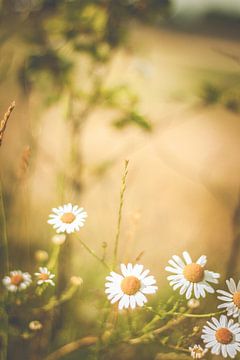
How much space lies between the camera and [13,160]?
173 centimetres

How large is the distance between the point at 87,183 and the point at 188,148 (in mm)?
961

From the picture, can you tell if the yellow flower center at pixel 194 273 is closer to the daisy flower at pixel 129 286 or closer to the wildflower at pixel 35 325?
the daisy flower at pixel 129 286

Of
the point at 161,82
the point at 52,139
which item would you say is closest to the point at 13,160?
the point at 52,139

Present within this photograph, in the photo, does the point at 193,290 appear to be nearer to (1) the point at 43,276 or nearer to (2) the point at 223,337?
(2) the point at 223,337

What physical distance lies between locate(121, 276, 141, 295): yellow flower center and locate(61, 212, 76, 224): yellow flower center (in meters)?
0.15

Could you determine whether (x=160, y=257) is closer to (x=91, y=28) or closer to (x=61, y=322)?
(x=61, y=322)

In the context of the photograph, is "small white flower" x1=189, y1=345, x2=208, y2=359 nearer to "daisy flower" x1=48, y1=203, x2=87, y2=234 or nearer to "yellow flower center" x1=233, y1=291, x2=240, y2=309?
"yellow flower center" x1=233, y1=291, x2=240, y2=309

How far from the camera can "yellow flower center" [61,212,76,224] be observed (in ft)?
2.32

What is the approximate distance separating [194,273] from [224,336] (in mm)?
107

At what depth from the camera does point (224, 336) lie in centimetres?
60

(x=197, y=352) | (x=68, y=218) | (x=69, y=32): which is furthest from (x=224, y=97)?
(x=197, y=352)

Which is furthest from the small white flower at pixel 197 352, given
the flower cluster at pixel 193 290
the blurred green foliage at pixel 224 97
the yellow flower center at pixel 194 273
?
the blurred green foliage at pixel 224 97

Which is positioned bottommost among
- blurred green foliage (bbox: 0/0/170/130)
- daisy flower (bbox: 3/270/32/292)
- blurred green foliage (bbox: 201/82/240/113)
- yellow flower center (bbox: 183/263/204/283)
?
yellow flower center (bbox: 183/263/204/283)

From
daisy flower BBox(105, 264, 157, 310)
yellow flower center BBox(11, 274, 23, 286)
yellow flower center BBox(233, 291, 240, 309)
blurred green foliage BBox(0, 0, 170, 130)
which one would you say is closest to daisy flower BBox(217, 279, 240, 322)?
yellow flower center BBox(233, 291, 240, 309)
